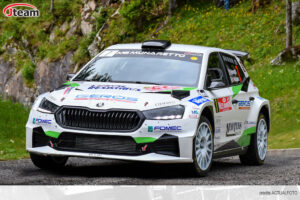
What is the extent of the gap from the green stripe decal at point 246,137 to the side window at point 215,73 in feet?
3.14

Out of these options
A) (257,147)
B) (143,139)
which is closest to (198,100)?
(143,139)

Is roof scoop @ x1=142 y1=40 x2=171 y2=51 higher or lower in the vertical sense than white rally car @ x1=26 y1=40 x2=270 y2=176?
higher

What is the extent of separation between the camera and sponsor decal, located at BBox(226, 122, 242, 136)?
9.27 meters

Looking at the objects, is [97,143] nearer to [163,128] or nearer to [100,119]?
[100,119]

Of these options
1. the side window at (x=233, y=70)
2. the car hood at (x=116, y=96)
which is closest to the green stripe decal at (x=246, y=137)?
the side window at (x=233, y=70)

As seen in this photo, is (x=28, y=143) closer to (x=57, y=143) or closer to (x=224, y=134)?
(x=57, y=143)

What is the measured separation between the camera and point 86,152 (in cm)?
765

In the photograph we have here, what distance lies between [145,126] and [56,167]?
6.09 feet

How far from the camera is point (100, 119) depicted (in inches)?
299

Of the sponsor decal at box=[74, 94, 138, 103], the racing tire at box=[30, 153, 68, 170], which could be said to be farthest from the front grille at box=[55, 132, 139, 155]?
the racing tire at box=[30, 153, 68, 170]

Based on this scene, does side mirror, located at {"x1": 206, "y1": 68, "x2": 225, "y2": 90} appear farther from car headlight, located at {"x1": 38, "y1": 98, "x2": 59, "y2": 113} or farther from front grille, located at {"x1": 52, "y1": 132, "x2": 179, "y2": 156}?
car headlight, located at {"x1": 38, "y1": 98, "x2": 59, "y2": 113}

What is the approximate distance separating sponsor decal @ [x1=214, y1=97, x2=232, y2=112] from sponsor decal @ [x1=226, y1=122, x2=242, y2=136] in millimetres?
263

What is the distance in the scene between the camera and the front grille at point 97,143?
752 cm

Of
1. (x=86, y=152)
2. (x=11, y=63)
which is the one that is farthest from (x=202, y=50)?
(x=11, y=63)
